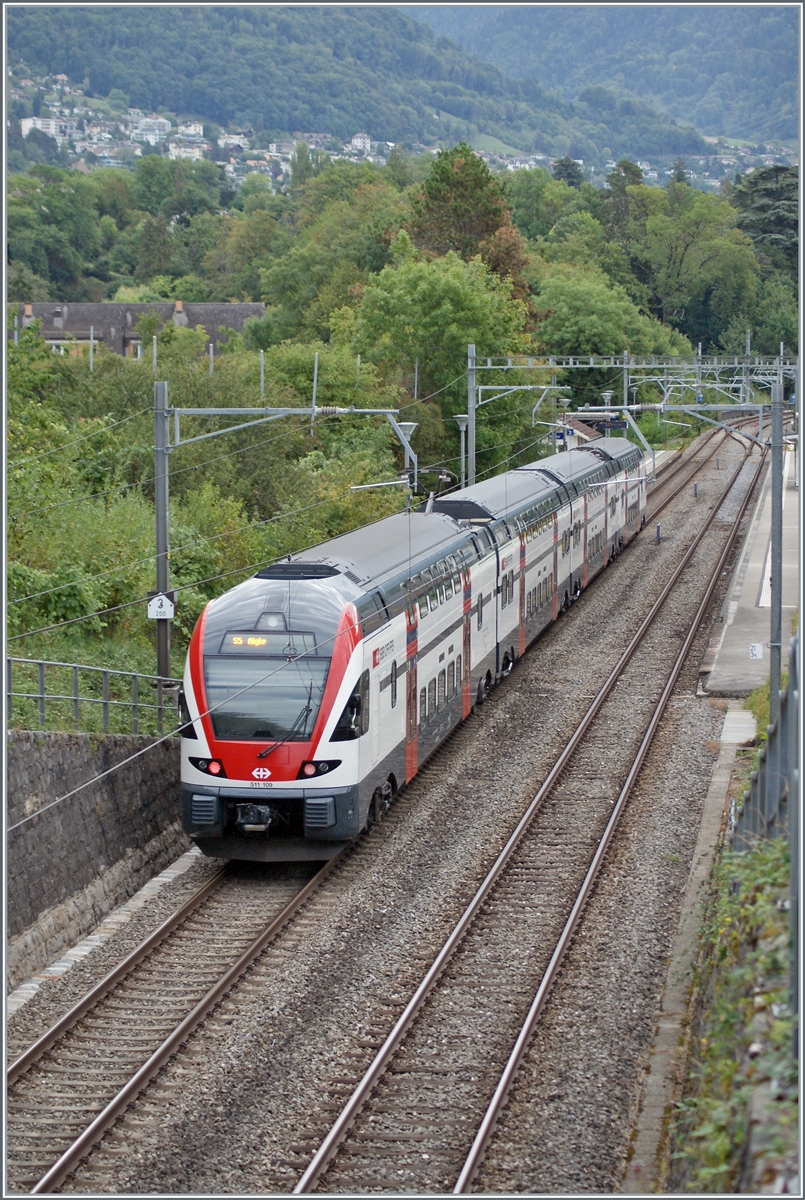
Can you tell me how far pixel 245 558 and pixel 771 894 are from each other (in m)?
20.2

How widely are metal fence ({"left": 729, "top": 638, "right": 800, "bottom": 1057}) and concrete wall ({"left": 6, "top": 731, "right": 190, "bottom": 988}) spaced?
23.6 feet

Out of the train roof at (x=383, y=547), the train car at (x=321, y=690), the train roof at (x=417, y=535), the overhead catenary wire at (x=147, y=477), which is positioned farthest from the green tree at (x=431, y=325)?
the train car at (x=321, y=690)

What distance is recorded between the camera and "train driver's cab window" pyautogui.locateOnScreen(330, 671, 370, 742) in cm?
1584

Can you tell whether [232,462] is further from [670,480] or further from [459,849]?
[670,480]

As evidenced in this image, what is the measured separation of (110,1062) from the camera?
11.9 m

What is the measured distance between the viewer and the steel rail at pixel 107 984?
38.7 ft

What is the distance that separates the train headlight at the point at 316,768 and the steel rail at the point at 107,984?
6.19 feet

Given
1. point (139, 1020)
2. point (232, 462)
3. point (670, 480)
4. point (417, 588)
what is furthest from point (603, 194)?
point (139, 1020)

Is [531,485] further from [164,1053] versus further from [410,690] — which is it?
[164,1053]

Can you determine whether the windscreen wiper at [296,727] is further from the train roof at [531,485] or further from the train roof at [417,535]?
the train roof at [531,485]

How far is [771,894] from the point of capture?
9578 millimetres

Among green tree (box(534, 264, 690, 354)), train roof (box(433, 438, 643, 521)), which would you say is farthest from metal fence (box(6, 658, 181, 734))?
green tree (box(534, 264, 690, 354))

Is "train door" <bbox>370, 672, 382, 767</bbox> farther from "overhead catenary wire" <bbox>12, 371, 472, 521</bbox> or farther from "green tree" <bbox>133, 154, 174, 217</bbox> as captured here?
"green tree" <bbox>133, 154, 174, 217</bbox>

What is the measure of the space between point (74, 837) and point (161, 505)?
5.61m
